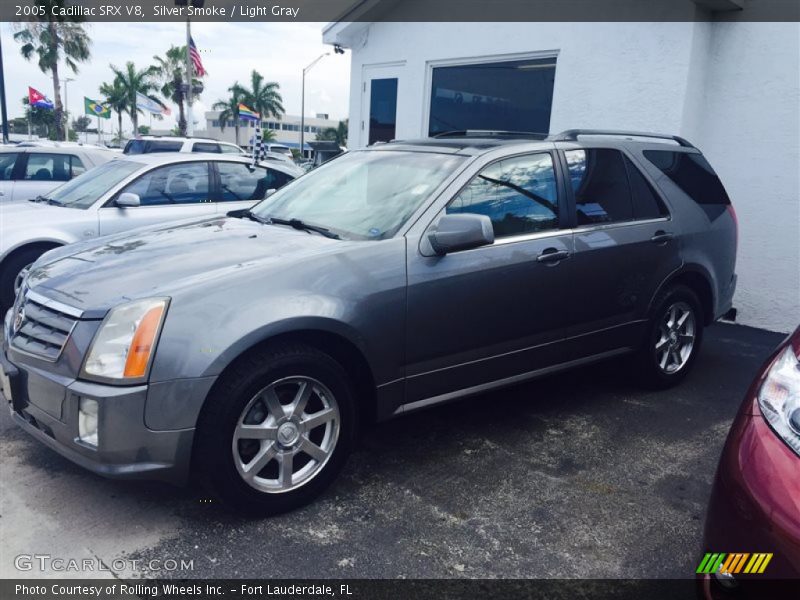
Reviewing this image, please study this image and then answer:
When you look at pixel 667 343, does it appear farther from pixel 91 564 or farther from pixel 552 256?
pixel 91 564

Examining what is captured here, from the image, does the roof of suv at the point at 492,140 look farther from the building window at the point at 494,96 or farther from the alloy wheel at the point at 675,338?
the building window at the point at 494,96

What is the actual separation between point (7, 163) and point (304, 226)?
285 inches

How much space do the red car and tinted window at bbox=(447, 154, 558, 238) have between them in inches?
70.6

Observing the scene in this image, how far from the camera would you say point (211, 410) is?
2773 millimetres

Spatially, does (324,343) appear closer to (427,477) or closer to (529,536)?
(427,477)

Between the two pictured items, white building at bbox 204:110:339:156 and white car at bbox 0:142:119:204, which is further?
white building at bbox 204:110:339:156

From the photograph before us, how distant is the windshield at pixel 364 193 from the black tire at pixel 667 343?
189 centimetres

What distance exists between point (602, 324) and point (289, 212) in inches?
82.1

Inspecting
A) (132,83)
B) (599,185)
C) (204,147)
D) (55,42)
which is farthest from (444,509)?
(132,83)

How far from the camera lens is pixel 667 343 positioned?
482cm

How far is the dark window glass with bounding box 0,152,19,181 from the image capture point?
29.3 feet

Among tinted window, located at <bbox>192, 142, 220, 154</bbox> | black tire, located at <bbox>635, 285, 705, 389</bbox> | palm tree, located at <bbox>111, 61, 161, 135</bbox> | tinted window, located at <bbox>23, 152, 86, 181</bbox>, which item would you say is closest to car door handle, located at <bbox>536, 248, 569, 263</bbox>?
black tire, located at <bbox>635, 285, 705, 389</bbox>

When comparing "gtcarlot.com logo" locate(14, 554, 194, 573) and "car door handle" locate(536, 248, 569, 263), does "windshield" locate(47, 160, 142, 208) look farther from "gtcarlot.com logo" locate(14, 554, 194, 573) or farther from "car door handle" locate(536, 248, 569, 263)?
"car door handle" locate(536, 248, 569, 263)

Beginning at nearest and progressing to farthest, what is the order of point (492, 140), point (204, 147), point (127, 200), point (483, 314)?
point (483, 314) → point (492, 140) → point (127, 200) → point (204, 147)
